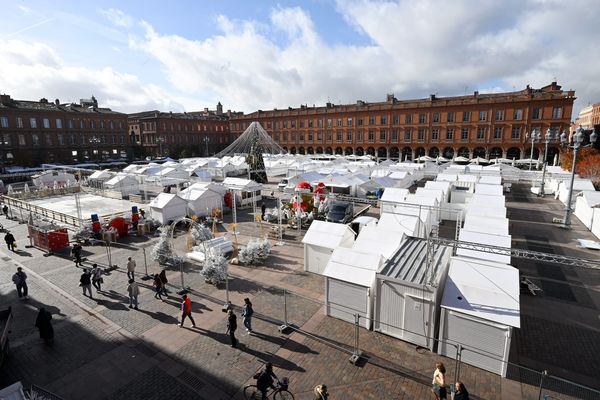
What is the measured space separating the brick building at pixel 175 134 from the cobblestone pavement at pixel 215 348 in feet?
210

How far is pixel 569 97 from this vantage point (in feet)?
157

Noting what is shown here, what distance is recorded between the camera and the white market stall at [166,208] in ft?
71.4

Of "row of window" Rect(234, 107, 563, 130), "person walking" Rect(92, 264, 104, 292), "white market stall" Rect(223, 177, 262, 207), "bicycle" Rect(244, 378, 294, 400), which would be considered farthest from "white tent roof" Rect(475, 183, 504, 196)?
"row of window" Rect(234, 107, 563, 130)

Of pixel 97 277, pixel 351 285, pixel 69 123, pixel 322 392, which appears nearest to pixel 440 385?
pixel 322 392

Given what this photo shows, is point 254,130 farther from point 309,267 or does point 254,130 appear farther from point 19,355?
point 19,355

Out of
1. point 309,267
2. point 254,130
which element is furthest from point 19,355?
point 254,130

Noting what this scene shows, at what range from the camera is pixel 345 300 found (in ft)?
35.3

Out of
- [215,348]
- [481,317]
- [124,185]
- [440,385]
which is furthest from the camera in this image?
[124,185]

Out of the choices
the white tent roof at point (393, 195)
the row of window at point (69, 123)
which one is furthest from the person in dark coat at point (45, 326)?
the row of window at point (69, 123)

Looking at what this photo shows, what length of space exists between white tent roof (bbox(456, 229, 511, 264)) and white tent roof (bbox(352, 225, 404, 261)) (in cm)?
225

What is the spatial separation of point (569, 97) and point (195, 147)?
235 ft

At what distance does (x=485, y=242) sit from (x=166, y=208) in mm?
18543

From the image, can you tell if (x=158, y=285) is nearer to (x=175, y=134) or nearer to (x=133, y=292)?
(x=133, y=292)

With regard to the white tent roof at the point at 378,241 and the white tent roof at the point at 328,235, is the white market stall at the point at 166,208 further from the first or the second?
the white tent roof at the point at 378,241
